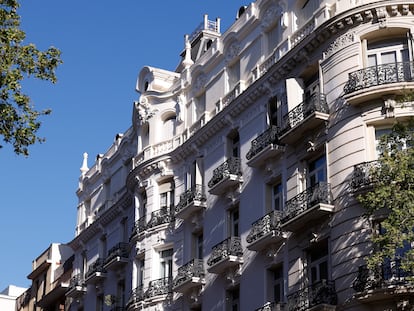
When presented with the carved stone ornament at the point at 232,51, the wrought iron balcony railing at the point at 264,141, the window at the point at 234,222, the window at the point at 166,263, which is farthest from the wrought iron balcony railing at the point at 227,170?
the window at the point at 166,263

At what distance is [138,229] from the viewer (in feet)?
155

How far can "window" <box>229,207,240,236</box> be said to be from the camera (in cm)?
4090

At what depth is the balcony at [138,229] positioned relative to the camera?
154ft

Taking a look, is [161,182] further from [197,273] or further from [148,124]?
[197,273]

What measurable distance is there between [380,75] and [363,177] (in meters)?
4.12

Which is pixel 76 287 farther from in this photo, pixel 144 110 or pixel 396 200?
pixel 396 200

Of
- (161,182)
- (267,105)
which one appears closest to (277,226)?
(267,105)

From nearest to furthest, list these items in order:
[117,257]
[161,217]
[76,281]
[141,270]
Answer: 1. [161,217]
2. [141,270]
3. [117,257]
4. [76,281]

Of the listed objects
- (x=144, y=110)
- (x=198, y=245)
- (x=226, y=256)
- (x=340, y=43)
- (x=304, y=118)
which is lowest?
(x=226, y=256)

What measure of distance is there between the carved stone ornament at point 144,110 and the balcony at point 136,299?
29.8 ft

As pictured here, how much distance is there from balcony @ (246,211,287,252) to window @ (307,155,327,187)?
1951 millimetres

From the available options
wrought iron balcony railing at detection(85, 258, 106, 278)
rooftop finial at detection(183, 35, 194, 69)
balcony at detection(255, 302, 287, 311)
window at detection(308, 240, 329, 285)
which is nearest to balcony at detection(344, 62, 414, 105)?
window at detection(308, 240, 329, 285)

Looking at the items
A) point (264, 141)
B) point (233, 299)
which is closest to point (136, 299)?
point (233, 299)

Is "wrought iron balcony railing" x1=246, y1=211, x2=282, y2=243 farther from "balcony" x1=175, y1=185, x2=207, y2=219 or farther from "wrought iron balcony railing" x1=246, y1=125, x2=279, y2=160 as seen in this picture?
"balcony" x1=175, y1=185, x2=207, y2=219
